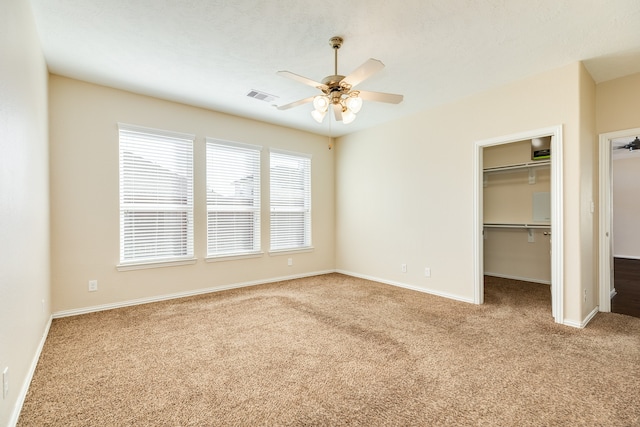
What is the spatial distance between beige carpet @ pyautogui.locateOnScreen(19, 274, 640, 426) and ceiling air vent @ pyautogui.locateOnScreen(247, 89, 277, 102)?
2748 millimetres

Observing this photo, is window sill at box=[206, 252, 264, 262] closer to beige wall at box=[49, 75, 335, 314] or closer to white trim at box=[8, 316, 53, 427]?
beige wall at box=[49, 75, 335, 314]

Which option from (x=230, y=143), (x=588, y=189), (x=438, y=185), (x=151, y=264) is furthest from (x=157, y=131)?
(x=588, y=189)

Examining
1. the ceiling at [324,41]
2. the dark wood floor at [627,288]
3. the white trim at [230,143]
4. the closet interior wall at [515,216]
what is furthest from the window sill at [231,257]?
the dark wood floor at [627,288]

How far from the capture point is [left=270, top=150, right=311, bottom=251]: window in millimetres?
5273

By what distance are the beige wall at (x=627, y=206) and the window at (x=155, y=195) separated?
1007 centimetres

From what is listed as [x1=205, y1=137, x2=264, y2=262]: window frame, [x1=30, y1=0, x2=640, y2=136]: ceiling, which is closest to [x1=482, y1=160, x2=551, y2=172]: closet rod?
[x1=30, y1=0, x2=640, y2=136]: ceiling

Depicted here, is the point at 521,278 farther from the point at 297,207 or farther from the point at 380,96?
the point at 380,96

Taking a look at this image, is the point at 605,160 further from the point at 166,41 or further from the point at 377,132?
the point at 166,41

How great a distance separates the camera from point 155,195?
4.04 metres

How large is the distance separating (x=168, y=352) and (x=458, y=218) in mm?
3704

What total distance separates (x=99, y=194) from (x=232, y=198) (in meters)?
1.71

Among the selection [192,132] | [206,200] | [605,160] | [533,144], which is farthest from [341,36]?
[533,144]

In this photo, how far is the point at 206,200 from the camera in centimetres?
448

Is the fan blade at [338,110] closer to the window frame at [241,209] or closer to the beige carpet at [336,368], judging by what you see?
the beige carpet at [336,368]
